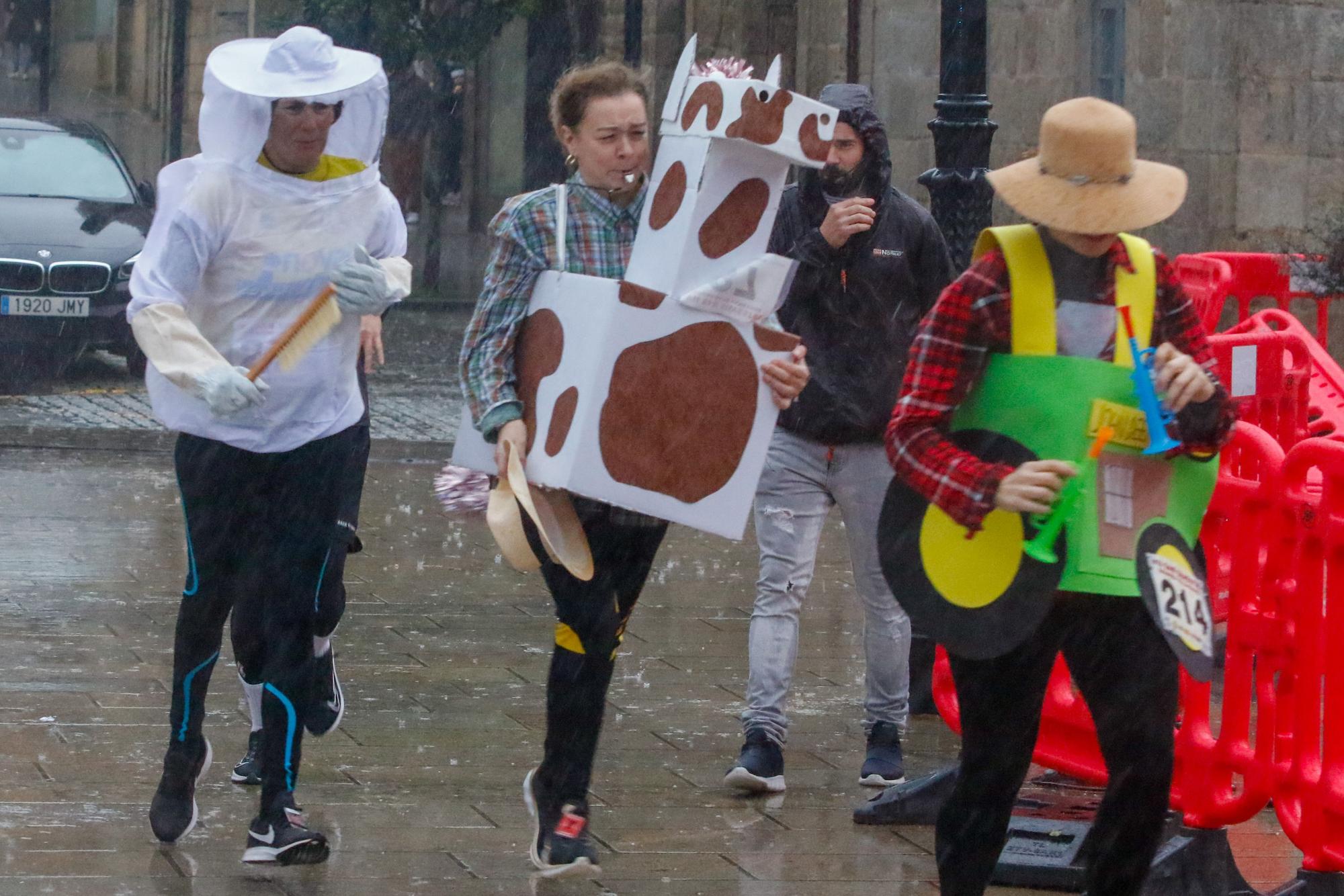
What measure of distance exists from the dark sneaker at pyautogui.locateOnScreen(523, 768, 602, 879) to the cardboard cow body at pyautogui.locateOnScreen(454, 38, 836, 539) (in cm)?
75

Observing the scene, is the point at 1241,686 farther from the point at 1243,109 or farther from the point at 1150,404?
the point at 1243,109

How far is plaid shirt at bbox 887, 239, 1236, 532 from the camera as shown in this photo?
4.01 meters

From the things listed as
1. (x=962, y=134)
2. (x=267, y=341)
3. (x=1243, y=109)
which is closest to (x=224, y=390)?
(x=267, y=341)

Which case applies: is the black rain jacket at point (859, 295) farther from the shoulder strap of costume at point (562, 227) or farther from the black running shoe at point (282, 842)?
the black running shoe at point (282, 842)

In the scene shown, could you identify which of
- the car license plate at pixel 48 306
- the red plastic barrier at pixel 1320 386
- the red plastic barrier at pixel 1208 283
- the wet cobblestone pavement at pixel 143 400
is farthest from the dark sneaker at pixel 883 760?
the car license plate at pixel 48 306

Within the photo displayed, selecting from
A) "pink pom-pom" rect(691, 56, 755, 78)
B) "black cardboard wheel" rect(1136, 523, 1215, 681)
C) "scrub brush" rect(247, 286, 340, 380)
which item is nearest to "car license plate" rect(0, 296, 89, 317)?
"scrub brush" rect(247, 286, 340, 380)

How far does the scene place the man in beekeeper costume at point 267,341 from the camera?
195 inches

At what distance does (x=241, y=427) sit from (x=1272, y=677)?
2472 millimetres

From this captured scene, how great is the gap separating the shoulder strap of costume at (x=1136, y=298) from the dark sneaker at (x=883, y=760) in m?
2.13

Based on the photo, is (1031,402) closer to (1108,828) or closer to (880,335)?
(1108,828)

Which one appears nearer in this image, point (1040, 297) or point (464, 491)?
point (1040, 297)

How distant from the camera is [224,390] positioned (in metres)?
4.75

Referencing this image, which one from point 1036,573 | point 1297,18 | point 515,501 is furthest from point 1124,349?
point 1297,18

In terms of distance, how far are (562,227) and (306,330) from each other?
0.65 meters
